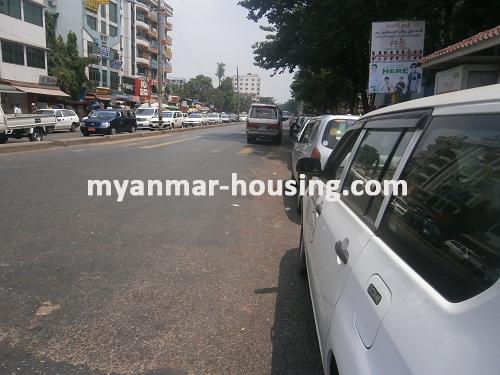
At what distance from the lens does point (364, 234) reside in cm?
199

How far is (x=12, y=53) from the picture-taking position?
108 ft

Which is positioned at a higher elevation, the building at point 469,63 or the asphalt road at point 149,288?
the building at point 469,63

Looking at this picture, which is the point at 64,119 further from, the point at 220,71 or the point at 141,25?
the point at 220,71

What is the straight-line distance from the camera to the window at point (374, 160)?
2025 millimetres

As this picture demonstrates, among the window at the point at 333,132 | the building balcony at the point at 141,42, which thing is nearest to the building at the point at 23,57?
the window at the point at 333,132

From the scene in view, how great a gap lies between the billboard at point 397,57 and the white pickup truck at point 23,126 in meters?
14.7

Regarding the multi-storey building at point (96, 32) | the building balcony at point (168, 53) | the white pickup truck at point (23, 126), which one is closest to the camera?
the white pickup truck at point (23, 126)

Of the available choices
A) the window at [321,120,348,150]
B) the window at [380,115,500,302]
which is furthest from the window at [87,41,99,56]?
the window at [380,115,500,302]

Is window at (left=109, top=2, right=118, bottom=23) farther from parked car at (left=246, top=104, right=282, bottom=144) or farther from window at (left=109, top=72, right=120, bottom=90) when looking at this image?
parked car at (left=246, top=104, right=282, bottom=144)

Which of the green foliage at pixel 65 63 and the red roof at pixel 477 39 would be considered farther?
the green foliage at pixel 65 63

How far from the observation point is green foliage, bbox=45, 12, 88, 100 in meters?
41.0

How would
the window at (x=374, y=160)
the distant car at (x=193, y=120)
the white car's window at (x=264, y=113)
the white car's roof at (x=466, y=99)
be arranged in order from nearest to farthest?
the white car's roof at (x=466, y=99) → the window at (x=374, y=160) → the white car's window at (x=264, y=113) → the distant car at (x=193, y=120)

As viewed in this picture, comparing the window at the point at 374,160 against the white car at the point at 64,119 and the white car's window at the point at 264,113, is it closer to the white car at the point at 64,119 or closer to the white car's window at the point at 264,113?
the white car's window at the point at 264,113

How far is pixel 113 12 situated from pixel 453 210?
214 feet
